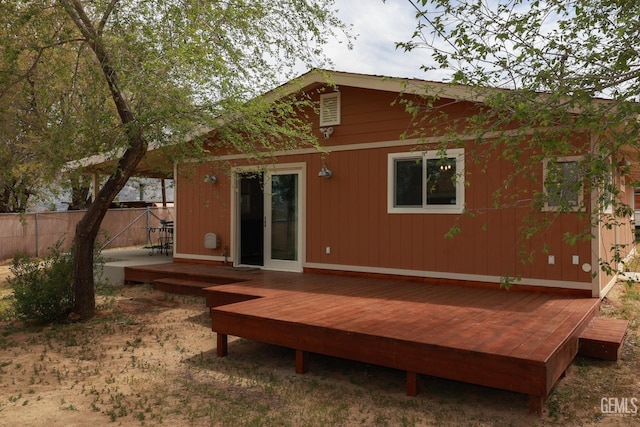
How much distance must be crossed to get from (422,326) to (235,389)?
Answer: 1.61 meters

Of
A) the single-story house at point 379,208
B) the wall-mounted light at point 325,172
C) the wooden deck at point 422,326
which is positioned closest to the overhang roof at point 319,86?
the single-story house at point 379,208

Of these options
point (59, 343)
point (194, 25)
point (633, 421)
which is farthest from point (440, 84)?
point (59, 343)

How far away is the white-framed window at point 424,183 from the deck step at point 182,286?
3071mm

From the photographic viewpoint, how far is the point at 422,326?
4.16 m

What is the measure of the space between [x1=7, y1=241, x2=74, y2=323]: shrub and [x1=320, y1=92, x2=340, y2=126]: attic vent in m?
4.06

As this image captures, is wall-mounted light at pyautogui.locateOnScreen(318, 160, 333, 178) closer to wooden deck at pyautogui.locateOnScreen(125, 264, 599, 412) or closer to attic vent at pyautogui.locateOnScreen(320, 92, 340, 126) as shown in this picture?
attic vent at pyautogui.locateOnScreen(320, 92, 340, 126)

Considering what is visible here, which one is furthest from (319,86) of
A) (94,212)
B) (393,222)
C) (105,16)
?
(94,212)

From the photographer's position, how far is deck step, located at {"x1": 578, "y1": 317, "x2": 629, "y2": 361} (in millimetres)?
4359

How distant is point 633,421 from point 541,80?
2.51 m

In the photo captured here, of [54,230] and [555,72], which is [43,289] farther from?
[54,230]

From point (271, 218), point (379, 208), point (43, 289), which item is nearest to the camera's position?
point (43, 289)
